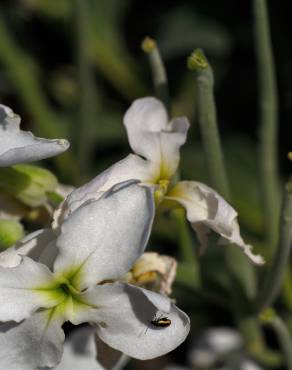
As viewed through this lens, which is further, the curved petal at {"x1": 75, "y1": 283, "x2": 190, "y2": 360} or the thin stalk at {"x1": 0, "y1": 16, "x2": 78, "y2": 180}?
the thin stalk at {"x1": 0, "y1": 16, "x2": 78, "y2": 180}

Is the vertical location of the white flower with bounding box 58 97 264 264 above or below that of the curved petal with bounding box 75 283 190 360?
above

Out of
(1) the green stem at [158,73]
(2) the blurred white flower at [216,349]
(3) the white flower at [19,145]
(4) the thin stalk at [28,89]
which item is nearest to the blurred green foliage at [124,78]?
(4) the thin stalk at [28,89]

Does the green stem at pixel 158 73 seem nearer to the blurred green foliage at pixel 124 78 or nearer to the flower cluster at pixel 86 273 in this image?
the flower cluster at pixel 86 273

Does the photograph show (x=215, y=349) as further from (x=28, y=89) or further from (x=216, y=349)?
(x=28, y=89)

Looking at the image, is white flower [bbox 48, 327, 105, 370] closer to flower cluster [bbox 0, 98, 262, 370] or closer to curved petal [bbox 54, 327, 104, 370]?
curved petal [bbox 54, 327, 104, 370]

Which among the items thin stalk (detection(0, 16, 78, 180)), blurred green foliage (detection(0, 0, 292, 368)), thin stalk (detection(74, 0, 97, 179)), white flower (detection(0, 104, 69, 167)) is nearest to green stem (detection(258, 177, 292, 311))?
white flower (detection(0, 104, 69, 167))

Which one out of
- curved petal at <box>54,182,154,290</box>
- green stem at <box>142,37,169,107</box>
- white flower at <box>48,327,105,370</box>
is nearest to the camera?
curved petal at <box>54,182,154,290</box>
